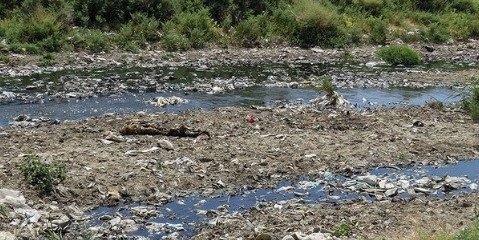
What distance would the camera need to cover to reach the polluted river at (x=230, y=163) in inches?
277

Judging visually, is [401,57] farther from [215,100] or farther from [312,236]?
[312,236]

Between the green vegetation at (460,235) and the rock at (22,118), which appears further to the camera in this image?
the rock at (22,118)

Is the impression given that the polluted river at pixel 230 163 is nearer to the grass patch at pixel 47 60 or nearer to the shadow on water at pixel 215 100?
the shadow on water at pixel 215 100

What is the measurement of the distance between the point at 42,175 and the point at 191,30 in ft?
51.8

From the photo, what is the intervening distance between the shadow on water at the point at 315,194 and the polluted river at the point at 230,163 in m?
0.03

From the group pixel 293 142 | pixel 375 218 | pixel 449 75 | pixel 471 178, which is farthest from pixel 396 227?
pixel 449 75

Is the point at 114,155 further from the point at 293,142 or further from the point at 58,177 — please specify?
the point at 293,142

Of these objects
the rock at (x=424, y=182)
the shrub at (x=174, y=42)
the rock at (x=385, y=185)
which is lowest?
the shrub at (x=174, y=42)

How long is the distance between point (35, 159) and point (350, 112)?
22.1ft

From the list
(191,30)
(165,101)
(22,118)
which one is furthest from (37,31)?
(22,118)

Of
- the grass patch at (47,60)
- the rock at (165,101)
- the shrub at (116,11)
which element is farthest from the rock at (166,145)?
the shrub at (116,11)

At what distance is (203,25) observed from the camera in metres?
23.6

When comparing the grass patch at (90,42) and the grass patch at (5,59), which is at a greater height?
the grass patch at (5,59)

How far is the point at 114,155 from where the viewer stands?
29.9ft
